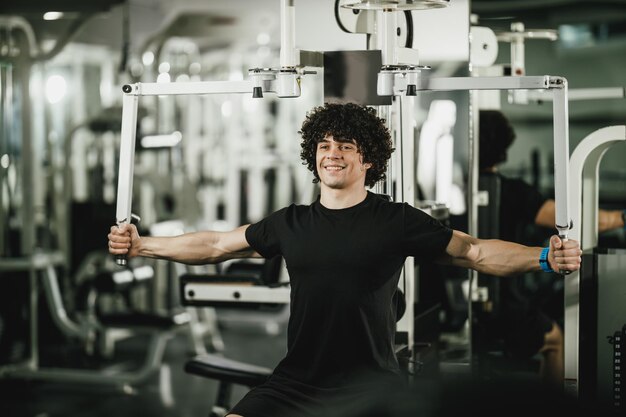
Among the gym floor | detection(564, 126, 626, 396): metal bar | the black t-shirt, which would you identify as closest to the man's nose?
the black t-shirt

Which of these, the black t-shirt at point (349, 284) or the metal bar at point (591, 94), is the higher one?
the metal bar at point (591, 94)

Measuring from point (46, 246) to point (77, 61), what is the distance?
5.24ft

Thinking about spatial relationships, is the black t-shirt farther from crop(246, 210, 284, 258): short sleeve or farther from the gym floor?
the gym floor

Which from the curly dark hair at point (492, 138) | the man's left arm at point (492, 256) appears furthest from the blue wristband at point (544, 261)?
the curly dark hair at point (492, 138)

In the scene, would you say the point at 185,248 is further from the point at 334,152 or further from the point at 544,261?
the point at 544,261

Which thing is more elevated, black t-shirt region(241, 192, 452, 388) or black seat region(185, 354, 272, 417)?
black t-shirt region(241, 192, 452, 388)

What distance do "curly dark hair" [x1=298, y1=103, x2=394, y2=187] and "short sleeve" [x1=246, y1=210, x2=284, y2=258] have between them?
0.24m

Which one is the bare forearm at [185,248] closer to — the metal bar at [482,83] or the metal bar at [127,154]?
the metal bar at [127,154]

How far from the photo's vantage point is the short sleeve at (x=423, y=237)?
7.76 ft

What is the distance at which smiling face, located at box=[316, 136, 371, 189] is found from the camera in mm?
2410

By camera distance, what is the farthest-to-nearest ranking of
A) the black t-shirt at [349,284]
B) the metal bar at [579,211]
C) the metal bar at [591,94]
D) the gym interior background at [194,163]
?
the metal bar at [591,94], the gym interior background at [194,163], the metal bar at [579,211], the black t-shirt at [349,284]

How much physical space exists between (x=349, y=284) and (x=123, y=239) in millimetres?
701

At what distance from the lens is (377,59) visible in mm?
2578

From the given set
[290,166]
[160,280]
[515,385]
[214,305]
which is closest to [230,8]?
[290,166]
